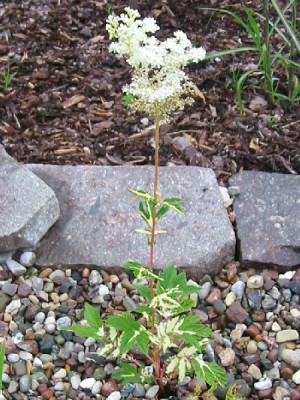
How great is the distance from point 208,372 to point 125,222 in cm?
76

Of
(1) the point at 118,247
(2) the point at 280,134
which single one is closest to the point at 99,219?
(1) the point at 118,247

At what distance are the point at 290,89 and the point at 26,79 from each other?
111cm

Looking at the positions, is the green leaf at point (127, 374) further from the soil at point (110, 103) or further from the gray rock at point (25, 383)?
the soil at point (110, 103)

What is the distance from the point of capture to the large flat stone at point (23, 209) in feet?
7.85

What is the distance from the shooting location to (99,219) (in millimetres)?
2520

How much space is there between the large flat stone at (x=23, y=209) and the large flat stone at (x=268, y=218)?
0.65m

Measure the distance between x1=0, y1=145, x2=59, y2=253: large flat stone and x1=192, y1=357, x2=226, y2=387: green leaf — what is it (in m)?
0.79

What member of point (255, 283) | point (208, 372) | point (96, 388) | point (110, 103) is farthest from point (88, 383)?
point (110, 103)

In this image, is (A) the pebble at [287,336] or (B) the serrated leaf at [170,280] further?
(A) the pebble at [287,336]

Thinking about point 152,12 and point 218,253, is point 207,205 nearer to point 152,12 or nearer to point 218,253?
point 218,253

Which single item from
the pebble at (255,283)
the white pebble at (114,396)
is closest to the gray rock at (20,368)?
the white pebble at (114,396)

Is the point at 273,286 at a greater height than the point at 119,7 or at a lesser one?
lesser

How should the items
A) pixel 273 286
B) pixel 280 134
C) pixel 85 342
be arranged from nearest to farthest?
pixel 85 342 → pixel 273 286 → pixel 280 134

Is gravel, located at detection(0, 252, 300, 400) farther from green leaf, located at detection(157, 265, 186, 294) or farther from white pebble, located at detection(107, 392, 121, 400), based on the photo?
green leaf, located at detection(157, 265, 186, 294)
